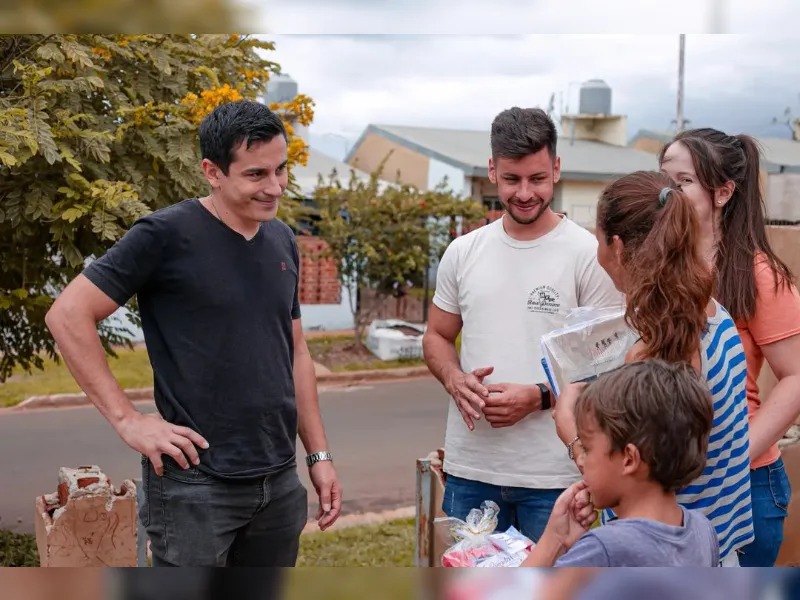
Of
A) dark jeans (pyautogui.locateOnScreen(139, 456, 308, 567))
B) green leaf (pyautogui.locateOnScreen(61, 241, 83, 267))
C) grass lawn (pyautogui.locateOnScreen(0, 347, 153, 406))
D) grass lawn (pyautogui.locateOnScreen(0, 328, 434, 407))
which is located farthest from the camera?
grass lawn (pyautogui.locateOnScreen(0, 328, 434, 407))

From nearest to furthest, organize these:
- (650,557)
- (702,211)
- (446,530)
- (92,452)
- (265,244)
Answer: (650,557), (702,211), (265,244), (446,530), (92,452)

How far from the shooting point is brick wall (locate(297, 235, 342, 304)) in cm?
1301

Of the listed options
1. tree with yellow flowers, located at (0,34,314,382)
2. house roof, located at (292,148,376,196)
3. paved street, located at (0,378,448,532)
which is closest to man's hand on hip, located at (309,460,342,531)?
tree with yellow flowers, located at (0,34,314,382)

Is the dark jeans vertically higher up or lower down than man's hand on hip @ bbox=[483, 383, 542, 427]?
lower down

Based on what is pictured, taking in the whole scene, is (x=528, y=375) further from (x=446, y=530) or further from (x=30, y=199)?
(x=30, y=199)

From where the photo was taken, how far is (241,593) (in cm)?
102

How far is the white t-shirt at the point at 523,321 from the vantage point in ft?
8.08

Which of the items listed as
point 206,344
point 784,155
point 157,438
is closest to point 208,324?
point 206,344

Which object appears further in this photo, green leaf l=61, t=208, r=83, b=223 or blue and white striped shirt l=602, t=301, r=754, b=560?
green leaf l=61, t=208, r=83, b=223

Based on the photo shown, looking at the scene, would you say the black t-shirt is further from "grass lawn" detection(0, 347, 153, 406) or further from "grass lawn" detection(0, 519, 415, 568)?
"grass lawn" detection(0, 347, 153, 406)

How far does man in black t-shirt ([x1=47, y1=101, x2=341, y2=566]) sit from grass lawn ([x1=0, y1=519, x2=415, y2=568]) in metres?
2.68

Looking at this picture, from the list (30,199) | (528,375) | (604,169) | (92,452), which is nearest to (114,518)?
(30,199)

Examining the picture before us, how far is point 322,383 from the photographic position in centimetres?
1102

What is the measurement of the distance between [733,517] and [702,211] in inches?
28.2
